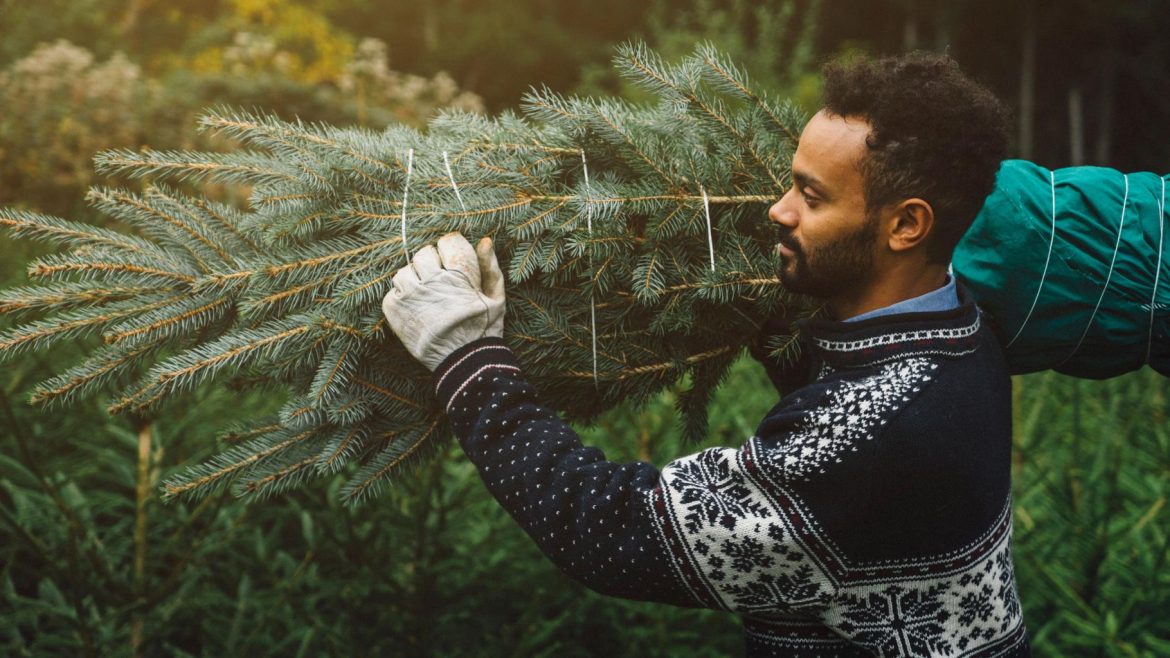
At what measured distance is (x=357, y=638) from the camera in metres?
2.50

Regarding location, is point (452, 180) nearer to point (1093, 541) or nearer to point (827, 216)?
point (827, 216)

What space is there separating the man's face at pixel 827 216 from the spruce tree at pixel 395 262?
0.19m

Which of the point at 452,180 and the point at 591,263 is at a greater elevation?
the point at 452,180

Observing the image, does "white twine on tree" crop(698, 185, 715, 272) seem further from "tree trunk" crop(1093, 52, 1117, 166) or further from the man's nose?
"tree trunk" crop(1093, 52, 1117, 166)

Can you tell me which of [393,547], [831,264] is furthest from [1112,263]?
[393,547]

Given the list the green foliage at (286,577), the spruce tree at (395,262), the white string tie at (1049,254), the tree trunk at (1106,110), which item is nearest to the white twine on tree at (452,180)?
the spruce tree at (395,262)

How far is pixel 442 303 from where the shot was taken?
4.85 ft

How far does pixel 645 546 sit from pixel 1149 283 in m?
1.15

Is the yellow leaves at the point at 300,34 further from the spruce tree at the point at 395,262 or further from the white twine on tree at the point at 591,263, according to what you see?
the white twine on tree at the point at 591,263

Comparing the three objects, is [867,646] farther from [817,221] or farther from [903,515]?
[817,221]

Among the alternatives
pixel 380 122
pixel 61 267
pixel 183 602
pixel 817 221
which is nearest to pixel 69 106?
pixel 380 122

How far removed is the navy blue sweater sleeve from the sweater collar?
398mm

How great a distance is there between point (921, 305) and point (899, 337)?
0.11 m

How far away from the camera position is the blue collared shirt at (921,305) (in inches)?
57.7
